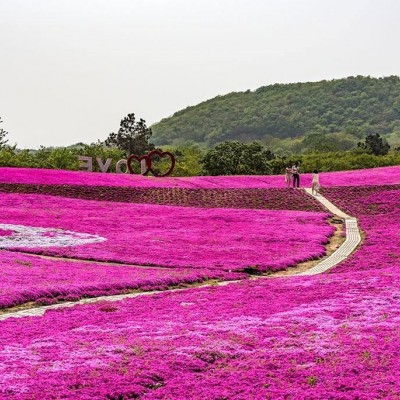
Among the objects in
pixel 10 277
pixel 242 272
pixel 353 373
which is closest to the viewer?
pixel 353 373

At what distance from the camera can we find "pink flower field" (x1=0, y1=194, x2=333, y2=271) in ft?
119

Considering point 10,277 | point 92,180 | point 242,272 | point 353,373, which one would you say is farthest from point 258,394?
point 92,180

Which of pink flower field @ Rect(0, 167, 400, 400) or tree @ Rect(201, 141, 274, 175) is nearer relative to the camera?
pink flower field @ Rect(0, 167, 400, 400)

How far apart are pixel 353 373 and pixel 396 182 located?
2316 inches

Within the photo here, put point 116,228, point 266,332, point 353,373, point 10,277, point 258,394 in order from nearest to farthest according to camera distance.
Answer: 1. point 258,394
2. point 353,373
3. point 266,332
4. point 10,277
5. point 116,228

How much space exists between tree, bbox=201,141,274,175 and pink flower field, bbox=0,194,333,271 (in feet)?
157

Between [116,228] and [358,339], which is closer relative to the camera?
[358,339]

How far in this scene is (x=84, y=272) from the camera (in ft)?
99.8

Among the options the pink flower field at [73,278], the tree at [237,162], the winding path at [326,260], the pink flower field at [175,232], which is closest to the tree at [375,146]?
Result: the tree at [237,162]

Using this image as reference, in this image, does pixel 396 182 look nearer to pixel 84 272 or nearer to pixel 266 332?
pixel 84 272

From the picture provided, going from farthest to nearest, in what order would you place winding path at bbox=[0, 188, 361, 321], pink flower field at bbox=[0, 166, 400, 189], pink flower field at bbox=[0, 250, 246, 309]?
pink flower field at bbox=[0, 166, 400, 189] < pink flower field at bbox=[0, 250, 246, 309] < winding path at bbox=[0, 188, 361, 321]

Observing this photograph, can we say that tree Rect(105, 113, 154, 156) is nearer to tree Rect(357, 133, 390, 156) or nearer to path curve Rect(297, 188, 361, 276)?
tree Rect(357, 133, 390, 156)

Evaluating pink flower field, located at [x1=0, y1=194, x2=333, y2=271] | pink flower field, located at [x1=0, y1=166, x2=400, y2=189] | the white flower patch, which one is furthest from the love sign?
the white flower patch

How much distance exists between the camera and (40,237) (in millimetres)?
40719
